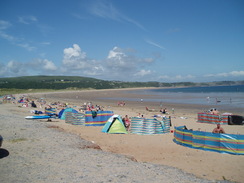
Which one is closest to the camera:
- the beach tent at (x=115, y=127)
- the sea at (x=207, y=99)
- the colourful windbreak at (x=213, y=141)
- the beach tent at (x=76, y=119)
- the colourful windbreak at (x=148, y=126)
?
the colourful windbreak at (x=213, y=141)

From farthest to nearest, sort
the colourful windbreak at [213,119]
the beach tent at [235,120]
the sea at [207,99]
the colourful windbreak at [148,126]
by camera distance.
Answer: the sea at [207,99], the colourful windbreak at [213,119], the beach tent at [235,120], the colourful windbreak at [148,126]

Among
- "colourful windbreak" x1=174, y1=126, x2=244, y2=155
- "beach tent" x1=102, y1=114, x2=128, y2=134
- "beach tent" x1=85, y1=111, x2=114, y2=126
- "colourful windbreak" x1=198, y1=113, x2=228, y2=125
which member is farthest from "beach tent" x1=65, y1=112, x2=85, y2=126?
"colourful windbreak" x1=198, y1=113, x2=228, y2=125

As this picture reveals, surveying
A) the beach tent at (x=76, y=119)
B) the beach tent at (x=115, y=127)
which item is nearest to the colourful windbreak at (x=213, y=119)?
the beach tent at (x=115, y=127)

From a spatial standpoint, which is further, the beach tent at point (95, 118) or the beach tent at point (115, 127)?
the beach tent at point (95, 118)

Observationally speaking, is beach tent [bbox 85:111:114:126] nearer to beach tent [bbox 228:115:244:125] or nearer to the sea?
beach tent [bbox 228:115:244:125]

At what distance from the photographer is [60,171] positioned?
22.7 feet

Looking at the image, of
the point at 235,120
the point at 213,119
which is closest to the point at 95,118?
the point at 213,119

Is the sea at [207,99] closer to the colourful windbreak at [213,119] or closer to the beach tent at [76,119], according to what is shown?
the colourful windbreak at [213,119]

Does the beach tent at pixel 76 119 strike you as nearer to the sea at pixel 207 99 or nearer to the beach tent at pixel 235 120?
the beach tent at pixel 235 120

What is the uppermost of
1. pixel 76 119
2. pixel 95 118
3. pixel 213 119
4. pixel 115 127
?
pixel 95 118

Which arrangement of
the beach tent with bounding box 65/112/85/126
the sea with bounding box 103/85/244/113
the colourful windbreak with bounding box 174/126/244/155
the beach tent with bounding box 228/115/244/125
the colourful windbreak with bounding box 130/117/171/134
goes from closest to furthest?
1. the colourful windbreak with bounding box 174/126/244/155
2. the colourful windbreak with bounding box 130/117/171/134
3. the beach tent with bounding box 65/112/85/126
4. the beach tent with bounding box 228/115/244/125
5. the sea with bounding box 103/85/244/113

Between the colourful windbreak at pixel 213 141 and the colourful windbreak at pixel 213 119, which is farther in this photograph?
the colourful windbreak at pixel 213 119

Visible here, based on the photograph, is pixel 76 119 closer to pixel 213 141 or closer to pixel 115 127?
pixel 115 127

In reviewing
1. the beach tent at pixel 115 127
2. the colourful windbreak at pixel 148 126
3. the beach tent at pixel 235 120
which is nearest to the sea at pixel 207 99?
the beach tent at pixel 235 120
